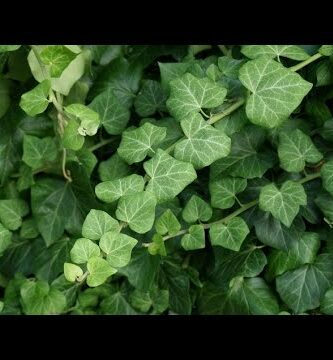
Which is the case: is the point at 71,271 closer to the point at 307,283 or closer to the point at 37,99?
the point at 37,99

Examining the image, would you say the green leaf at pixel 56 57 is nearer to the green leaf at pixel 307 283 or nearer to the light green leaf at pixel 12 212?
the light green leaf at pixel 12 212

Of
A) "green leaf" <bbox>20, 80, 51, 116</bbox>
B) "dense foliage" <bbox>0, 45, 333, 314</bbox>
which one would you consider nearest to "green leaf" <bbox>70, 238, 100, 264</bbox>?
"dense foliage" <bbox>0, 45, 333, 314</bbox>

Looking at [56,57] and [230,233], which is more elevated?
[56,57]

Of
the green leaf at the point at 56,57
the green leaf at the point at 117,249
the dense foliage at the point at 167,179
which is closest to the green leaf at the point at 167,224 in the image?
the dense foliage at the point at 167,179

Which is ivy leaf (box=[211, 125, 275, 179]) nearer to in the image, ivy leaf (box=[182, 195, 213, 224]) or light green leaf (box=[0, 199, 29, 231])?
ivy leaf (box=[182, 195, 213, 224])


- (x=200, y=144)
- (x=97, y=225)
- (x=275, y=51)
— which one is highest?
(x=275, y=51)

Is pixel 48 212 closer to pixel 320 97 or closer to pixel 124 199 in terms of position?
pixel 124 199

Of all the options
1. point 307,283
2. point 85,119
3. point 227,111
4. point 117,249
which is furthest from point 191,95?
point 307,283
